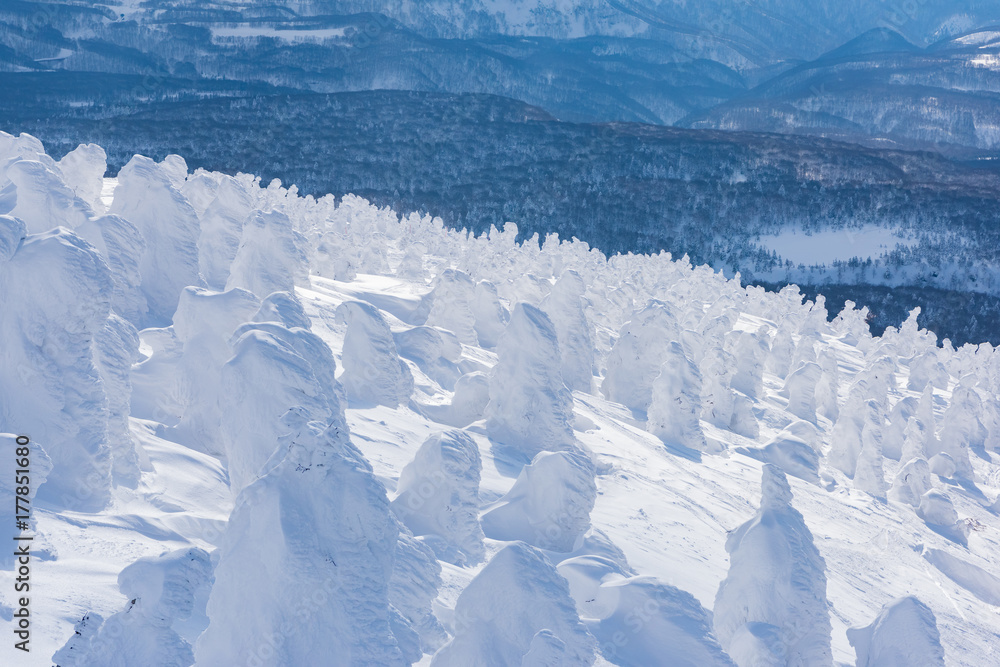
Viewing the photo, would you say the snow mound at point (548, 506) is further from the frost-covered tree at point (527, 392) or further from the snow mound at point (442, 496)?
the frost-covered tree at point (527, 392)

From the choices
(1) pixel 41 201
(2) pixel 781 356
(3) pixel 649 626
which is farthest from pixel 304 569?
(2) pixel 781 356

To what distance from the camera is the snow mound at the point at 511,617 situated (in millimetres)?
6707

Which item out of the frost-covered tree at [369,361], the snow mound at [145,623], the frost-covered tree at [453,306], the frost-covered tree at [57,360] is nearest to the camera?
the snow mound at [145,623]

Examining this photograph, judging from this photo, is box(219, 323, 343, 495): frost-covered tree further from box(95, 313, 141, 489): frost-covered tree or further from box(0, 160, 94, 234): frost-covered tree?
box(0, 160, 94, 234): frost-covered tree

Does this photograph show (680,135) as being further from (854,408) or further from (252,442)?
(252,442)

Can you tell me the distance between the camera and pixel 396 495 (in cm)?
982

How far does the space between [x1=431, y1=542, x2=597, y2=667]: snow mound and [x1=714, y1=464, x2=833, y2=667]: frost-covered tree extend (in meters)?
3.34

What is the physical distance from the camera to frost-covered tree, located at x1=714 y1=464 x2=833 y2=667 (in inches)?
377

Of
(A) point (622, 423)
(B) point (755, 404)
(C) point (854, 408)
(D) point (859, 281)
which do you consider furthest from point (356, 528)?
(D) point (859, 281)

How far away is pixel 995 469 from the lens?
31.2 metres

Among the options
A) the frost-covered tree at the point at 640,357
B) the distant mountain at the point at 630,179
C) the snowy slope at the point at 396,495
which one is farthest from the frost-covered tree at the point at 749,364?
the distant mountain at the point at 630,179

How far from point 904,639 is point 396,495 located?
578 centimetres

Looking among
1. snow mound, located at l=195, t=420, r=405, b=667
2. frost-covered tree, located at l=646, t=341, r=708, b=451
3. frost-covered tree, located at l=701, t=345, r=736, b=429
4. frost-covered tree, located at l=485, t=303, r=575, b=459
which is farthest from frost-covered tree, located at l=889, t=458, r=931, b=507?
snow mound, located at l=195, t=420, r=405, b=667
